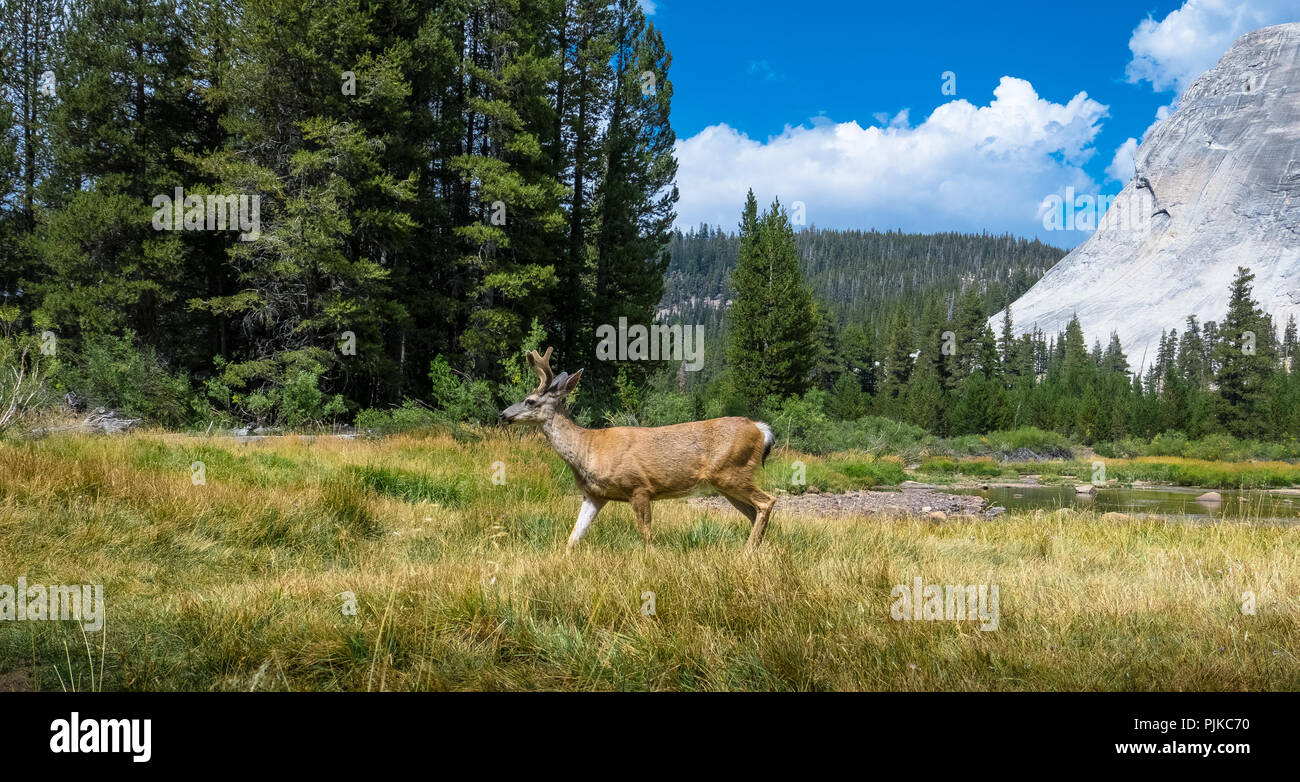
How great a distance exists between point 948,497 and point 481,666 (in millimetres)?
20721

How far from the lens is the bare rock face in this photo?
343 feet

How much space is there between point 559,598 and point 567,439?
247 centimetres

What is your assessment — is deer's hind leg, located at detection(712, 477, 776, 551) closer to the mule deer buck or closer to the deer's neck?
the mule deer buck

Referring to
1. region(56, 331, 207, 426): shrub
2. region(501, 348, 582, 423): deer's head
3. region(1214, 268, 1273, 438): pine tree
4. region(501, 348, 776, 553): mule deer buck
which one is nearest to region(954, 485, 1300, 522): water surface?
region(501, 348, 776, 553): mule deer buck

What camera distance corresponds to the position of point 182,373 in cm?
1945

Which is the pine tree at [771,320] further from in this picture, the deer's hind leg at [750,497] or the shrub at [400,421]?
the deer's hind leg at [750,497]

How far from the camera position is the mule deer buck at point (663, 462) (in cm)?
646

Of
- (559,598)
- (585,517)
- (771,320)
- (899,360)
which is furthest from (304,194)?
(899,360)

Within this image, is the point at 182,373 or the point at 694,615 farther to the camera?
the point at 182,373

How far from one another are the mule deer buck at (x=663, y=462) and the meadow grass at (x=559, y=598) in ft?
1.36

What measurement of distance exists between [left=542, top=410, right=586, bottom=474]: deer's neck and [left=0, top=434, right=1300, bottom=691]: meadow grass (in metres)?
0.81

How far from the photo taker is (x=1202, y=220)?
11275 cm
